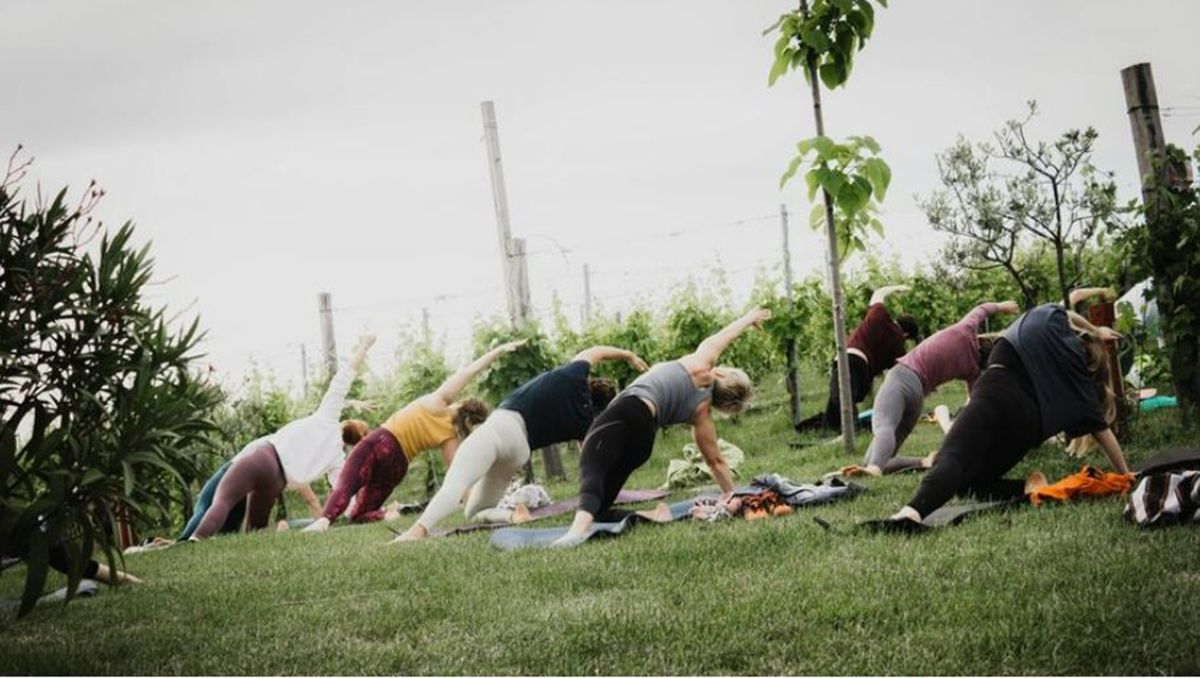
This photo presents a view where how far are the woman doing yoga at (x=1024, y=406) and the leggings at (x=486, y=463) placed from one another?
11.0 ft

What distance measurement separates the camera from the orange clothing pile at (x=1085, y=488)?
5.40m

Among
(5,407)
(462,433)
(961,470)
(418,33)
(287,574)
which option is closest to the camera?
(5,407)

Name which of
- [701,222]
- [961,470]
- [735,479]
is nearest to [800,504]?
[961,470]

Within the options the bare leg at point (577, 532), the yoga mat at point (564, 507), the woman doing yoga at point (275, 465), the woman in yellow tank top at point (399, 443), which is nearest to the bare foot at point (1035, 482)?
the bare leg at point (577, 532)

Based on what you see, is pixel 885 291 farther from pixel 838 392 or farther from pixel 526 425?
pixel 526 425

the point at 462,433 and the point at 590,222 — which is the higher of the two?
the point at 590,222

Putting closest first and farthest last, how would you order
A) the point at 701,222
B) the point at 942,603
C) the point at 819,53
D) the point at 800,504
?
the point at 942,603 → the point at 800,504 → the point at 819,53 → the point at 701,222

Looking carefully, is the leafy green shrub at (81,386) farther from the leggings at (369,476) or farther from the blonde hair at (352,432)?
the blonde hair at (352,432)

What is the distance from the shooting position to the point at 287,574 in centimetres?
581

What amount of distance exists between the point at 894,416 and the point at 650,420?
82.2 inches

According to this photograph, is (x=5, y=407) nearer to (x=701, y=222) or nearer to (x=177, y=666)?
(x=177, y=666)

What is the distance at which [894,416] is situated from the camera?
7.79 m

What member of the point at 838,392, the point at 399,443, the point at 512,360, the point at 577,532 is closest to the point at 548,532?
the point at 577,532

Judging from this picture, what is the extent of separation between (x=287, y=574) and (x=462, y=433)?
3.85 meters
